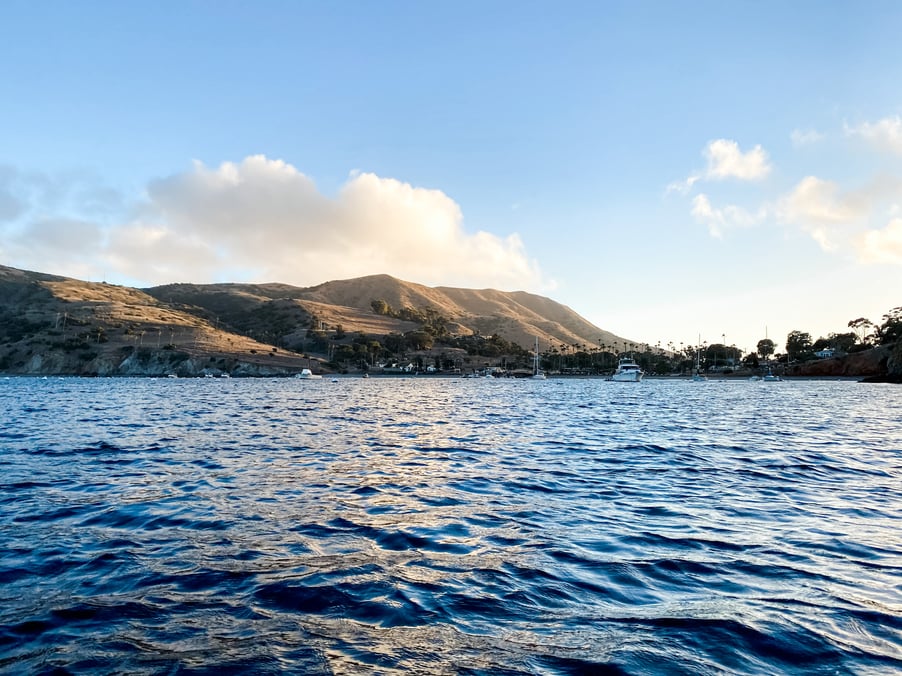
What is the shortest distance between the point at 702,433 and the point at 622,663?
3380 cm

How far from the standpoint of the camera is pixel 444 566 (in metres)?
10.0

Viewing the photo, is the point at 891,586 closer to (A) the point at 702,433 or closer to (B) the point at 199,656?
(B) the point at 199,656

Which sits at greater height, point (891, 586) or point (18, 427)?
point (891, 586)

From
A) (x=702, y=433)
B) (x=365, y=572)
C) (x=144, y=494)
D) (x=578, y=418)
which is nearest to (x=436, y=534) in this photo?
(x=365, y=572)

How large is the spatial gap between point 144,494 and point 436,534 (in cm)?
919

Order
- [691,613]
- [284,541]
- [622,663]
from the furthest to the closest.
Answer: [284,541] → [691,613] → [622,663]

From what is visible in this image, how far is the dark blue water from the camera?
6.71m

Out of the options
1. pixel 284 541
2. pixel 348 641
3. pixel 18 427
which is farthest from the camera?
pixel 18 427

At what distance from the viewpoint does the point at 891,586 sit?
911 cm

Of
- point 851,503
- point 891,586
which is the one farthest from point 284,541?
point 851,503

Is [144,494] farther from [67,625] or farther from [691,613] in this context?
[691,613]

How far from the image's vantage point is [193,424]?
39000 mm

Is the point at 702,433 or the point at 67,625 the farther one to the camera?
the point at 702,433

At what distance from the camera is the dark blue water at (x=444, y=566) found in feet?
22.0
